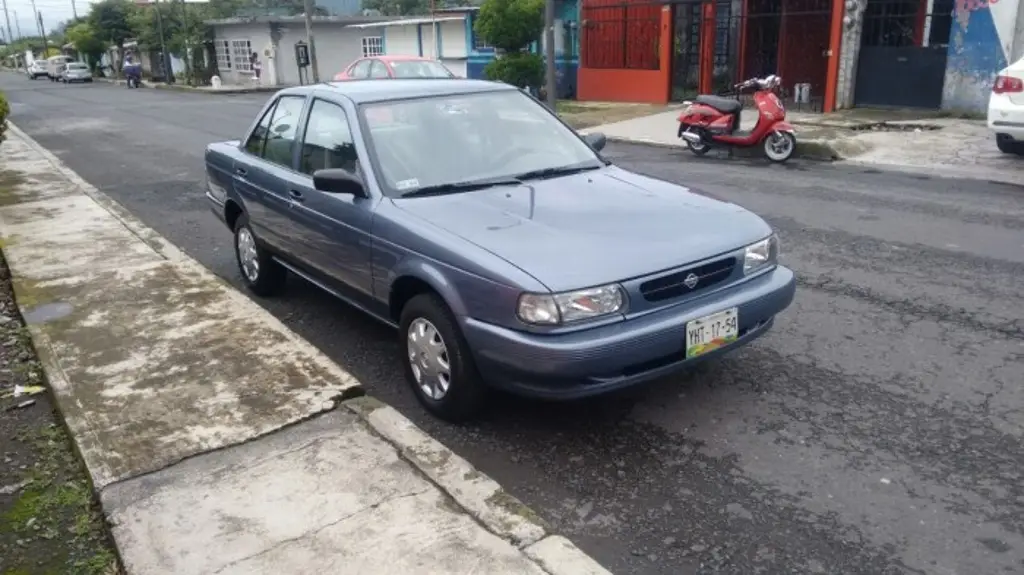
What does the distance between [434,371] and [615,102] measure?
1872 centimetres

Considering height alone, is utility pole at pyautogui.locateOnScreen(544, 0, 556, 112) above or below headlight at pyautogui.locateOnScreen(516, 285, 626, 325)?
above

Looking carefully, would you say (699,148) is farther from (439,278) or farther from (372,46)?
(372,46)

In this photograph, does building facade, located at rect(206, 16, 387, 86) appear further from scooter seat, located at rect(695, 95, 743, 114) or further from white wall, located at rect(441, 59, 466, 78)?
scooter seat, located at rect(695, 95, 743, 114)

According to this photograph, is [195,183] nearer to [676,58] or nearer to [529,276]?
[529,276]

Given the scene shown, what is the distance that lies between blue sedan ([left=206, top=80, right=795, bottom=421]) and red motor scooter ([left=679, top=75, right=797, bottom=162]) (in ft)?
24.9

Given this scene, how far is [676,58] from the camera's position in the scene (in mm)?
20922

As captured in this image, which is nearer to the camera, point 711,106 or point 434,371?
point 434,371

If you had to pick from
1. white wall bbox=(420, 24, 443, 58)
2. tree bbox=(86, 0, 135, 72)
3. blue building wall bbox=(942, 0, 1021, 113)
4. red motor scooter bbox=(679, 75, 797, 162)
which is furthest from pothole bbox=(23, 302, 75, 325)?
tree bbox=(86, 0, 135, 72)

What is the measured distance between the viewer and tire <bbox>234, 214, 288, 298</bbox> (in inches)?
245

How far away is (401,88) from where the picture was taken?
523 cm

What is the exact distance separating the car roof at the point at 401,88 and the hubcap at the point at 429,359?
155 centimetres

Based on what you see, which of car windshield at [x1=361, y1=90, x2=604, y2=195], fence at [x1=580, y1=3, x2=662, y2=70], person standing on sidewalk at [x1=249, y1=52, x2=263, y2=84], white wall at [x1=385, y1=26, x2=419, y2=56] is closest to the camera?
car windshield at [x1=361, y1=90, x2=604, y2=195]

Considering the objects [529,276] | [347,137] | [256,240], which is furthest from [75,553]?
[256,240]

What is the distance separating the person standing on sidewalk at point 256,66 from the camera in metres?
44.0
